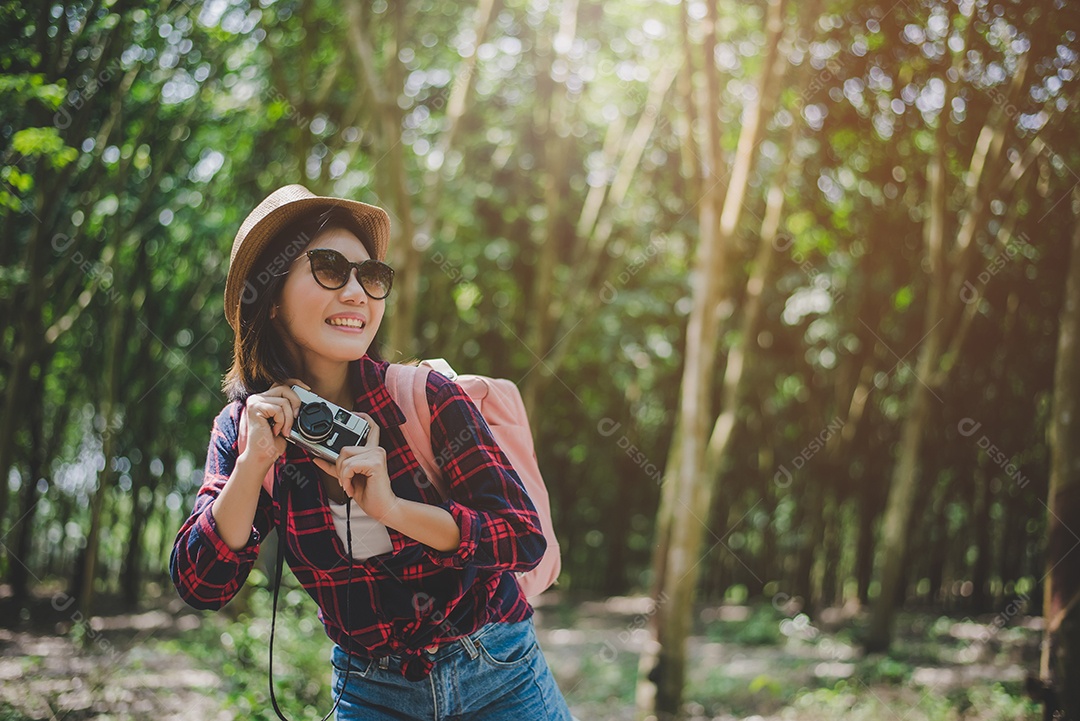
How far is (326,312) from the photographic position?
1.79m

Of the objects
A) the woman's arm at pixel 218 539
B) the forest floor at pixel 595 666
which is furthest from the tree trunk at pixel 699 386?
the woman's arm at pixel 218 539

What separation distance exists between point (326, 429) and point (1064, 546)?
14.5ft

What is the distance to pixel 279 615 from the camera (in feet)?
23.0

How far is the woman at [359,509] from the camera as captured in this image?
164cm

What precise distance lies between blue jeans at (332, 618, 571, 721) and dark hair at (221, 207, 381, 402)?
1.94ft

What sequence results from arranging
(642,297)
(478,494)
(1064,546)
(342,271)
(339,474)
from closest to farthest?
(339,474)
(478,494)
(342,271)
(1064,546)
(642,297)

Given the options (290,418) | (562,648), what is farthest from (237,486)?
→ (562,648)

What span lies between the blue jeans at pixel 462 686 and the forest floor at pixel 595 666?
2.78m

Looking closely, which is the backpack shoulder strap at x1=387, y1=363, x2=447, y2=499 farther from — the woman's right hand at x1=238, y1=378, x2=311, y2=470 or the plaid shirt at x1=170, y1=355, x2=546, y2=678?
the woman's right hand at x1=238, y1=378, x2=311, y2=470

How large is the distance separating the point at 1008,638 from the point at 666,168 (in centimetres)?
723

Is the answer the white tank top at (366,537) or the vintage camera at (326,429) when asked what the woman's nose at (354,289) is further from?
the white tank top at (366,537)

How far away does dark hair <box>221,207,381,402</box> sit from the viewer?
1823 mm

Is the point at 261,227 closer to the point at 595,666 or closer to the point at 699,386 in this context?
the point at 699,386

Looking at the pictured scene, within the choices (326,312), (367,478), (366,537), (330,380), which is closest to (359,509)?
(366,537)
